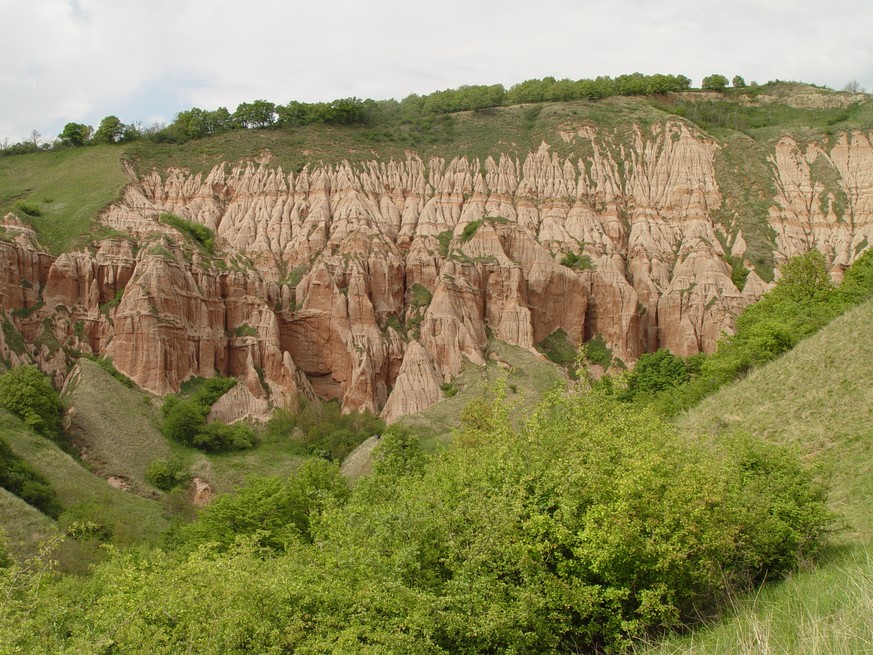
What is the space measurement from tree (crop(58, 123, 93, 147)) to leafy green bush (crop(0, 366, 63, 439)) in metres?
47.8

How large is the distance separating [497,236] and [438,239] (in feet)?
21.7

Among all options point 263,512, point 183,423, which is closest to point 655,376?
point 263,512

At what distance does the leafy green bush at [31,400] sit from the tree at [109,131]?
4578 cm

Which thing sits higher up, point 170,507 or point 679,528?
point 679,528

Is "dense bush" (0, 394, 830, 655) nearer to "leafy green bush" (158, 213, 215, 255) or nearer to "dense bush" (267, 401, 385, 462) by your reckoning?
"dense bush" (267, 401, 385, 462)

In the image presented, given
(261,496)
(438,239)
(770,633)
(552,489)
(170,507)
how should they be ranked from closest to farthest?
(770,633) < (552,489) < (261,496) < (170,507) < (438,239)

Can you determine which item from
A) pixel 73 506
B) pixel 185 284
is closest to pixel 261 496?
pixel 73 506

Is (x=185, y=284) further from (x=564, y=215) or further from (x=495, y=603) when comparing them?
(x=495, y=603)

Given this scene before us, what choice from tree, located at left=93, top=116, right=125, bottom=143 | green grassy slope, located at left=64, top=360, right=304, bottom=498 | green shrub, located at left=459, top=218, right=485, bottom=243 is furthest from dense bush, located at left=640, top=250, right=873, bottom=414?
tree, located at left=93, top=116, right=125, bottom=143

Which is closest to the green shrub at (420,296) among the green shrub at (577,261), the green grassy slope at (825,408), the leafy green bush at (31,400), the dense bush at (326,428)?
the dense bush at (326,428)

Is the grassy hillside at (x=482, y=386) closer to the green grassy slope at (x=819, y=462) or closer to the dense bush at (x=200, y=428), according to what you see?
the dense bush at (x=200, y=428)

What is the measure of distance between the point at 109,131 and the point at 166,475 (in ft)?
177

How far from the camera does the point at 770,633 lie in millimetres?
10453

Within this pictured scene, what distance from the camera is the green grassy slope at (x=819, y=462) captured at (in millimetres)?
10172
